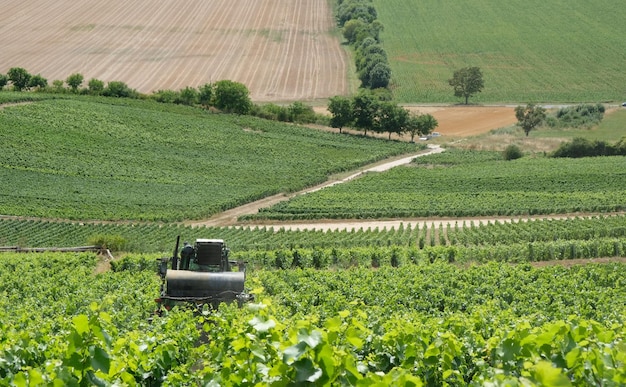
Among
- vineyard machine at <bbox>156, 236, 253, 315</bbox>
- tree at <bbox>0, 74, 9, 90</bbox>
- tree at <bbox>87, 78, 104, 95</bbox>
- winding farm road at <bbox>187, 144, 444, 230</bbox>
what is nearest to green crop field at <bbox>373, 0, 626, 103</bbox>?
winding farm road at <bbox>187, 144, 444, 230</bbox>

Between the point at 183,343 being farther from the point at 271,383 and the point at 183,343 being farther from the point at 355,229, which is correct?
the point at 355,229

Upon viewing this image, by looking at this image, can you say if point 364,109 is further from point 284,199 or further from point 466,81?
point 284,199

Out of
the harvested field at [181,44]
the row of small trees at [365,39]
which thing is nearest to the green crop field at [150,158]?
the harvested field at [181,44]

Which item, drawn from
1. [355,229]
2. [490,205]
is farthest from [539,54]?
[355,229]

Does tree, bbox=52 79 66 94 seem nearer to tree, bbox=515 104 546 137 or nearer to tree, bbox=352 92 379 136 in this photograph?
tree, bbox=352 92 379 136

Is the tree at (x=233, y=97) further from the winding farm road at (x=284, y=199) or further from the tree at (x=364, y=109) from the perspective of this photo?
the winding farm road at (x=284, y=199)

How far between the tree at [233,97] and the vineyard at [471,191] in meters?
27.5

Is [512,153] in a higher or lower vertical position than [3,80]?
lower

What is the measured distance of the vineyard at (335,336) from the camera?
28.3 feet

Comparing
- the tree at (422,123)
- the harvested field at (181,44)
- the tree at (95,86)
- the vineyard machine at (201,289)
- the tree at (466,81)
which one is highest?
the harvested field at (181,44)

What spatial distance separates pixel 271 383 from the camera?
27.4 ft

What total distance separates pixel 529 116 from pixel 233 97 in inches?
1498

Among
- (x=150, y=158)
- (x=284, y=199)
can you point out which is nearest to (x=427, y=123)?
(x=150, y=158)

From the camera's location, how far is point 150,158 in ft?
299
